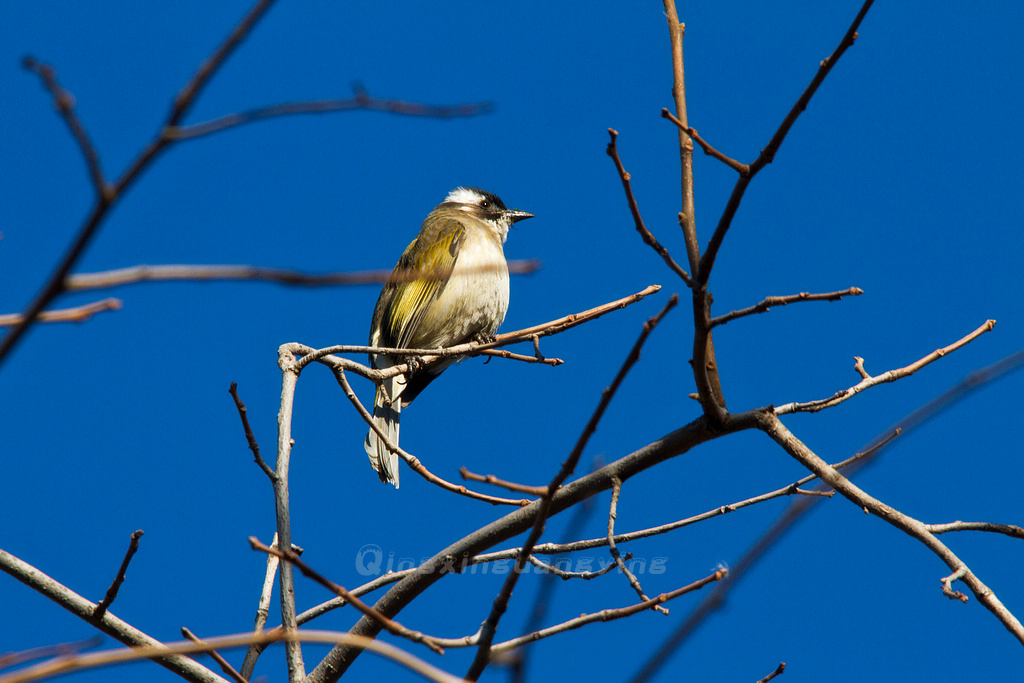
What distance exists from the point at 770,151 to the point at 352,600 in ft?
5.12

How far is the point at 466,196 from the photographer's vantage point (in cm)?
872

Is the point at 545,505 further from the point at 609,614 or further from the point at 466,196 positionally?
the point at 466,196

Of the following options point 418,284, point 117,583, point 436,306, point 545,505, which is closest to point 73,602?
point 117,583

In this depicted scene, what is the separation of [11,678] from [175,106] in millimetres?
798

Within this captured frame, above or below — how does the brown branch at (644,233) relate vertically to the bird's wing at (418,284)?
below

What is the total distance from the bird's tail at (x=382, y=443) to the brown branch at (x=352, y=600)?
3389 millimetres

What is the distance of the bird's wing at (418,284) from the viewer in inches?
264

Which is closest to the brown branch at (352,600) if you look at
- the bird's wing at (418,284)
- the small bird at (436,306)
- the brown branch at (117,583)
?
the brown branch at (117,583)

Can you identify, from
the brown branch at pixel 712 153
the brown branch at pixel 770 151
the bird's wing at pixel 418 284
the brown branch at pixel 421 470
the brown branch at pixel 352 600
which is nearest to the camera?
the brown branch at pixel 352 600

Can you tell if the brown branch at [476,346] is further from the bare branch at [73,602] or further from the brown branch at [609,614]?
the brown branch at [609,614]

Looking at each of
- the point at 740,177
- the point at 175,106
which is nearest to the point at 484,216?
the point at 740,177

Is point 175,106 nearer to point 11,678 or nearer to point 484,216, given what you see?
point 11,678

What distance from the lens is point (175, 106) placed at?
1.03 metres

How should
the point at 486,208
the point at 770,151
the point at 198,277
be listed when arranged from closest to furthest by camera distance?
the point at 198,277 < the point at 770,151 < the point at 486,208
